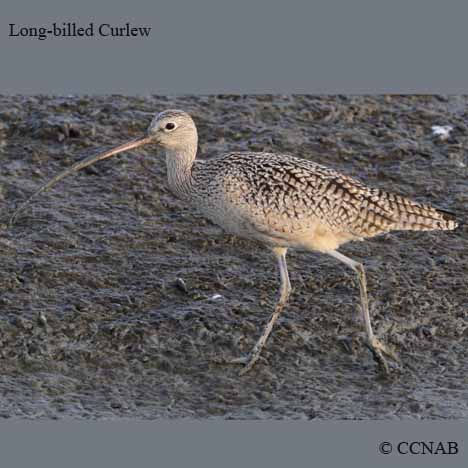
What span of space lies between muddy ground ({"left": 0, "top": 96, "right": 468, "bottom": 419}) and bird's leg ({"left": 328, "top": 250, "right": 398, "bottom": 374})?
11 cm

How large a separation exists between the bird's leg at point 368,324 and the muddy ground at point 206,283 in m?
0.11

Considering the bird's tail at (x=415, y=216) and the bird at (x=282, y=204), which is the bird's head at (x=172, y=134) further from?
the bird's tail at (x=415, y=216)

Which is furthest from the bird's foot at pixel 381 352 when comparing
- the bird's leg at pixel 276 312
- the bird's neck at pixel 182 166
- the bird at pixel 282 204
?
the bird's neck at pixel 182 166

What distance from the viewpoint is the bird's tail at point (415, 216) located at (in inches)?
374

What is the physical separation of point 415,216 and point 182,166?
183 centimetres

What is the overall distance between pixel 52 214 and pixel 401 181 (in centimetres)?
332

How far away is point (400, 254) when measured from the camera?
10.7 m

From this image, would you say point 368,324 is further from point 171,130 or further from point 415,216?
point 171,130

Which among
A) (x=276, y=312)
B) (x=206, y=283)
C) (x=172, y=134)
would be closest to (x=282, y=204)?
(x=276, y=312)

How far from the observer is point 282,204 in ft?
29.9

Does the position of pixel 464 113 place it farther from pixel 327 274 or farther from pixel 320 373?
pixel 320 373

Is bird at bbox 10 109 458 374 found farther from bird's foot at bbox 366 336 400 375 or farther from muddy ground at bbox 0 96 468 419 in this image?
muddy ground at bbox 0 96 468 419

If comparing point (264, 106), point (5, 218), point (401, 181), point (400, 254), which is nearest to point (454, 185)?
point (401, 181)

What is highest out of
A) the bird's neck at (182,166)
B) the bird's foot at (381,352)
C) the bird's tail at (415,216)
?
the bird's neck at (182,166)
